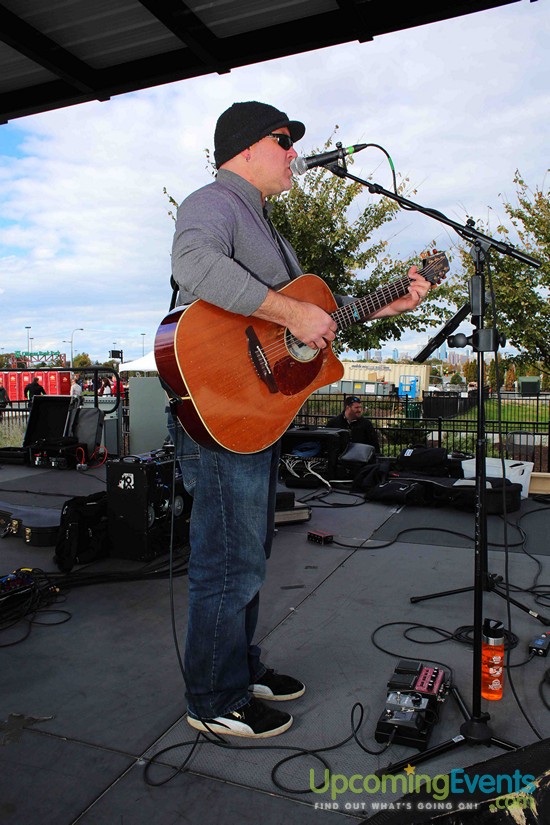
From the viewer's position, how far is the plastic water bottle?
7.71 ft

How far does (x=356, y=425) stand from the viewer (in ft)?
27.6

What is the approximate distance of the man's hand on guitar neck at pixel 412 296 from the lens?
8.57 ft

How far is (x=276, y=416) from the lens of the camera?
7.26ft

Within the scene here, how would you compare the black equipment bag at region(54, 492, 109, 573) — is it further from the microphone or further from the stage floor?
the microphone

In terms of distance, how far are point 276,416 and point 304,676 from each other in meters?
1.22

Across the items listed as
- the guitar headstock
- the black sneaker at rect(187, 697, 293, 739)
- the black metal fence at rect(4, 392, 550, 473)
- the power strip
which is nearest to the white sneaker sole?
the black sneaker at rect(187, 697, 293, 739)

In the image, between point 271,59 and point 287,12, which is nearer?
point 287,12

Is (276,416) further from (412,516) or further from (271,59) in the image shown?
(412,516)

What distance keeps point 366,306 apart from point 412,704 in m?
1.61

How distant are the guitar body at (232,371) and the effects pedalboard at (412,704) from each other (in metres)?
1.11

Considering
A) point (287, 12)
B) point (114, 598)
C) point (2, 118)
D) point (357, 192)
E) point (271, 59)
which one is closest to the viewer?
point (287, 12)

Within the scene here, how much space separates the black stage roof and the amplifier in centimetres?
244

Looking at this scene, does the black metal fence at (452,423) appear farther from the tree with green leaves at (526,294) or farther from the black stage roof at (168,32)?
the black stage roof at (168,32)

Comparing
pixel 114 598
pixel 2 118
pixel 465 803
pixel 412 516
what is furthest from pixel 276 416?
pixel 412 516
